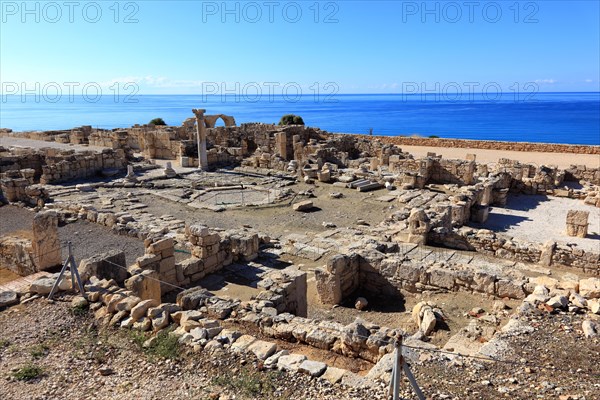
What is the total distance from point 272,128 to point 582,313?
93.1 feet

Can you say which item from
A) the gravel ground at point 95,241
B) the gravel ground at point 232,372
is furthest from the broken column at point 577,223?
the gravel ground at point 95,241

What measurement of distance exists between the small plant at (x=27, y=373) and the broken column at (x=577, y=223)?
14729 millimetres

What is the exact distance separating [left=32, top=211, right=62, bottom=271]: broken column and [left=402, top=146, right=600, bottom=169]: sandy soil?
25.7 metres

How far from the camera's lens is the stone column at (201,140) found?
26.5 m

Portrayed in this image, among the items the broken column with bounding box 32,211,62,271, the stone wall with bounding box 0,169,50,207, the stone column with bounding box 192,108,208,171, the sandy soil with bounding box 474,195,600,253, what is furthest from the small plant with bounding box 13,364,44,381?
the stone column with bounding box 192,108,208,171

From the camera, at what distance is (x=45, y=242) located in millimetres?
10539

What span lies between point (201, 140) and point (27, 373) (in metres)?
21.4

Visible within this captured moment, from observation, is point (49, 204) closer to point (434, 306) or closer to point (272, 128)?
point (434, 306)

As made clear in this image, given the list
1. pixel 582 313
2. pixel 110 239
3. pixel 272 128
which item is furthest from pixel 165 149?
pixel 582 313

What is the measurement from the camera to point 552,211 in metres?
18.0

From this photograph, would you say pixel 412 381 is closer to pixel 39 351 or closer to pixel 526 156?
pixel 39 351

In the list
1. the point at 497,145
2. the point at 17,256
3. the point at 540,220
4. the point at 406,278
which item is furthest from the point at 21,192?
the point at 497,145

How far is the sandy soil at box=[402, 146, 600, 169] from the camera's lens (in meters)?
28.8

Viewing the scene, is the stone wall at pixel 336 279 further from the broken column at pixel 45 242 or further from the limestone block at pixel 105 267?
the broken column at pixel 45 242
